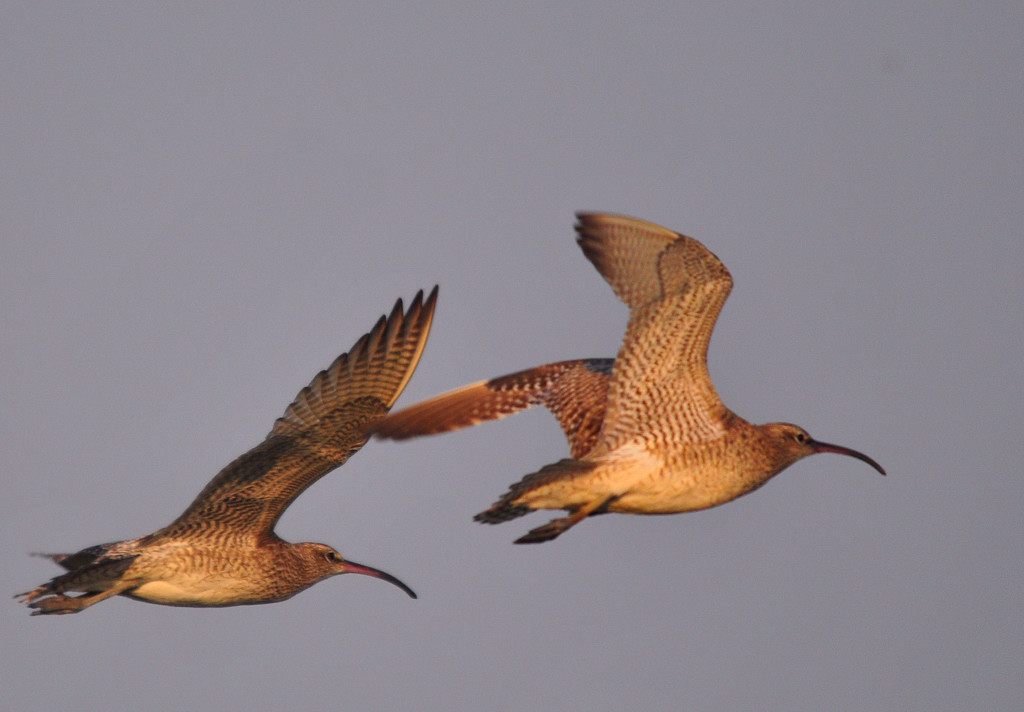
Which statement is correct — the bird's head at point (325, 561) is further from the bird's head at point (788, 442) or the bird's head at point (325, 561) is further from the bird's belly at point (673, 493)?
the bird's head at point (788, 442)

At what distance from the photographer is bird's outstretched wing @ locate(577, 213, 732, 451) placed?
47.9ft

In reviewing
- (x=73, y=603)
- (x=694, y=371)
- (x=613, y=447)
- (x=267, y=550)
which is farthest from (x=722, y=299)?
(x=73, y=603)

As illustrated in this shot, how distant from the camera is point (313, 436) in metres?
17.4

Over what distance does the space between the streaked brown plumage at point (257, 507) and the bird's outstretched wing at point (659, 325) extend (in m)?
3.19

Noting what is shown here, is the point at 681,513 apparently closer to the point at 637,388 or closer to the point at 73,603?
the point at 637,388

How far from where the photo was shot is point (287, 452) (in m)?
17.3

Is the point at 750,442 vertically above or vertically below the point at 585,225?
below

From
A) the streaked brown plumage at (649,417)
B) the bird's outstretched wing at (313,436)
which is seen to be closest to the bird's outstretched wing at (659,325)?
the streaked brown plumage at (649,417)

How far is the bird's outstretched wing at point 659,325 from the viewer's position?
14602 millimetres

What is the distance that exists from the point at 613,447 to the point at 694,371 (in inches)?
41.6

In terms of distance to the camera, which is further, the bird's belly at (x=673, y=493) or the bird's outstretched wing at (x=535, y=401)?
the bird's outstretched wing at (x=535, y=401)

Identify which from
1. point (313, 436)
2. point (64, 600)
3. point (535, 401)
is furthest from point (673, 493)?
point (64, 600)

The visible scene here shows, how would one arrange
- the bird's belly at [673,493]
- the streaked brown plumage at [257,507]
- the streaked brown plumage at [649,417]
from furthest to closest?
the streaked brown plumage at [257,507] < the bird's belly at [673,493] < the streaked brown plumage at [649,417]

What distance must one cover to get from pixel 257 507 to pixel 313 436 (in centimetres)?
103
